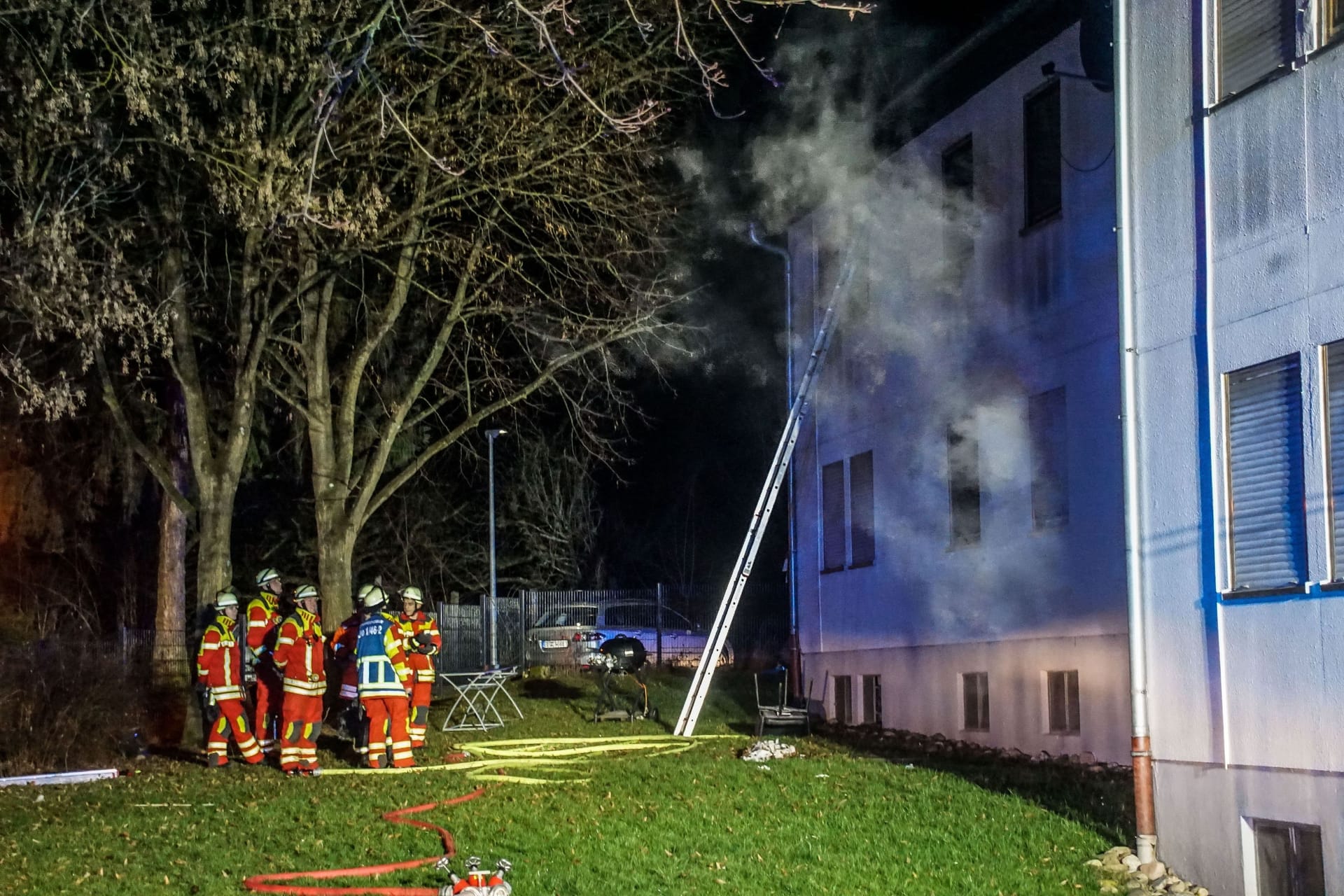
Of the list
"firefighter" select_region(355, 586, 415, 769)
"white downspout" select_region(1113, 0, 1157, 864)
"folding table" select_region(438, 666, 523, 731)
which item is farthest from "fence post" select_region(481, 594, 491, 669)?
"white downspout" select_region(1113, 0, 1157, 864)

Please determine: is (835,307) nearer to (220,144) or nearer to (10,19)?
(220,144)

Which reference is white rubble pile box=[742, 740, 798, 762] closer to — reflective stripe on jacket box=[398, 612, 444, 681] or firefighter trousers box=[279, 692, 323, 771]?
reflective stripe on jacket box=[398, 612, 444, 681]

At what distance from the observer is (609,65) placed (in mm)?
16500

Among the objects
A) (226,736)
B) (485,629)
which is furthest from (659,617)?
(226,736)

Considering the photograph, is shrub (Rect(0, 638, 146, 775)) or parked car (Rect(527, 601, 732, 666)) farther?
parked car (Rect(527, 601, 732, 666))

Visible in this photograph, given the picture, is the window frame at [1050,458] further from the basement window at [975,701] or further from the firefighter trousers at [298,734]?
the firefighter trousers at [298,734]

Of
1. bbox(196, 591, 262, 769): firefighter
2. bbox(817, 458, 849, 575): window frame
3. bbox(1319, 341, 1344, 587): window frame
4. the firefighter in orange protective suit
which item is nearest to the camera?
bbox(1319, 341, 1344, 587): window frame

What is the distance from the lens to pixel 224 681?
1427cm

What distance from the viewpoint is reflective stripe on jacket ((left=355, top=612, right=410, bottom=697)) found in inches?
546

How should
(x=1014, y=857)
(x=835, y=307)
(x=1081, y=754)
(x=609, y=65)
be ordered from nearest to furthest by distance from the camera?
1. (x=1014, y=857)
2. (x=1081, y=754)
3. (x=609, y=65)
4. (x=835, y=307)

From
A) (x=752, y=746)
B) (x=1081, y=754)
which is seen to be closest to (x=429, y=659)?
(x=752, y=746)

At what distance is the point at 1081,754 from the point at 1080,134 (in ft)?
19.5

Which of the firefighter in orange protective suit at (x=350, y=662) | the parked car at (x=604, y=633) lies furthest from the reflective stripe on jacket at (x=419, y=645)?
the parked car at (x=604, y=633)

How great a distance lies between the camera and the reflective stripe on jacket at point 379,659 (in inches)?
546
